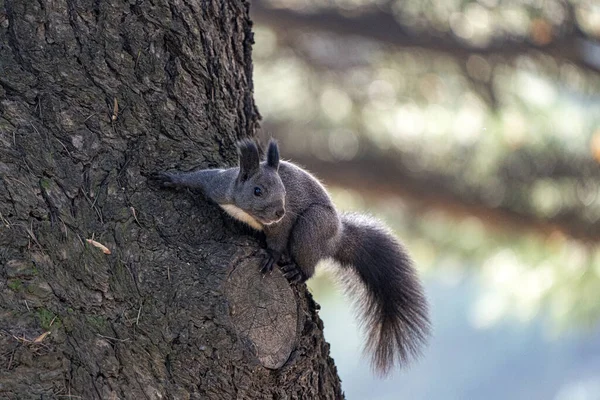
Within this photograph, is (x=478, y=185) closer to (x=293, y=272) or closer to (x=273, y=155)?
(x=273, y=155)

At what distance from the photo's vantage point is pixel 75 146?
177cm

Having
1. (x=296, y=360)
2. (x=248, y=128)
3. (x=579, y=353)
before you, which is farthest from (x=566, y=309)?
(x=579, y=353)

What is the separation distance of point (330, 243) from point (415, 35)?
2.17 m

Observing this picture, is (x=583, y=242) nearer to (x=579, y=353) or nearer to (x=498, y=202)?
(x=498, y=202)

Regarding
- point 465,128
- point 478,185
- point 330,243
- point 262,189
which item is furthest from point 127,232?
point 465,128

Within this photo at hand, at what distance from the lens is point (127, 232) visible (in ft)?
5.60

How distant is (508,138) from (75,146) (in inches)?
105

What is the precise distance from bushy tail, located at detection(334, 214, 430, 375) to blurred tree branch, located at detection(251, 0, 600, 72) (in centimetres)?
186

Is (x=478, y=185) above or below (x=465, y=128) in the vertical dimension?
below

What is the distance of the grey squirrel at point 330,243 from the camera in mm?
2230

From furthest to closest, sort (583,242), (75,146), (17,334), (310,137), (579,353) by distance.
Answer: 1. (579,353)
2. (310,137)
3. (583,242)
4. (75,146)
5. (17,334)

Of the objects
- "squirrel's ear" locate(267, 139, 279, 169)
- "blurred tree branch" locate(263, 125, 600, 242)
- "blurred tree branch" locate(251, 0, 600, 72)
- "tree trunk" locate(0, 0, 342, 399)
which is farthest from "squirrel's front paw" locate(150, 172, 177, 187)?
"blurred tree branch" locate(251, 0, 600, 72)

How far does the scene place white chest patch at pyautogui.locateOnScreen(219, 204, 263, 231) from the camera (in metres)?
2.10

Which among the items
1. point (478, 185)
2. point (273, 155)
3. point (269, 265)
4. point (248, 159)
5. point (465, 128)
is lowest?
point (269, 265)
